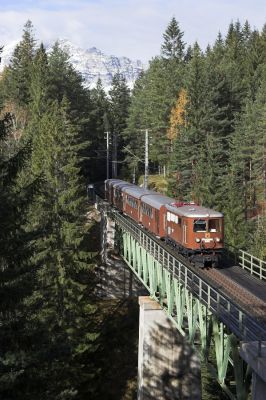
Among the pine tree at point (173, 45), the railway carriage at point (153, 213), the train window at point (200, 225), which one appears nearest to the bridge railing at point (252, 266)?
the train window at point (200, 225)

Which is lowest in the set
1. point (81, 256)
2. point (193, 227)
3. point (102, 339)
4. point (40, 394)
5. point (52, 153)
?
point (102, 339)

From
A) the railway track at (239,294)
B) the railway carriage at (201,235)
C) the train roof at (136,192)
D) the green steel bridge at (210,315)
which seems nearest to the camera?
the green steel bridge at (210,315)

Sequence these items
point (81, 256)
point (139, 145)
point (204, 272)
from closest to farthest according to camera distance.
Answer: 1. point (204, 272)
2. point (81, 256)
3. point (139, 145)

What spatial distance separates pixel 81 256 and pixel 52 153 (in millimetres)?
7329

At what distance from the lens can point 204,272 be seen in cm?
2691

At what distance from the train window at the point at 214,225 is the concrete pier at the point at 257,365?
13443mm

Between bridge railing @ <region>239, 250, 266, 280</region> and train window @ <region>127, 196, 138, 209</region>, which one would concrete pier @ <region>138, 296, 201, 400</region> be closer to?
bridge railing @ <region>239, 250, 266, 280</region>

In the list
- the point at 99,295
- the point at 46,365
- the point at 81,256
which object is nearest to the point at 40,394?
the point at 46,365

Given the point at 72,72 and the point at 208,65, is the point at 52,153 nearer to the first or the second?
the point at 208,65

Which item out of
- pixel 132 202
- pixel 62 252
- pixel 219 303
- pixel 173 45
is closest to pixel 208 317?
pixel 219 303

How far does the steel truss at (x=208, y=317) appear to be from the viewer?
1639 cm

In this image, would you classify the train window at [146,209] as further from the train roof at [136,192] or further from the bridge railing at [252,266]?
the bridge railing at [252,266]

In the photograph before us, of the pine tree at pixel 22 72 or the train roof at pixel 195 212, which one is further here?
the pine tree at pixel 22 72

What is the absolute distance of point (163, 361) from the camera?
31797mm
